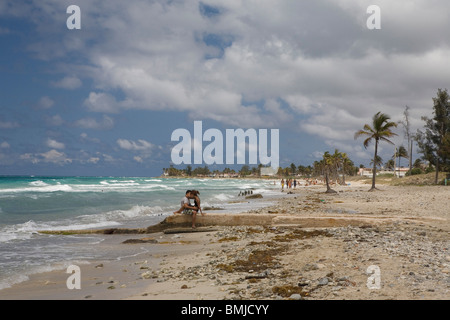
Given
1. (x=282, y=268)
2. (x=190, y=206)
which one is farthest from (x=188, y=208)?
(x=282, y=268)

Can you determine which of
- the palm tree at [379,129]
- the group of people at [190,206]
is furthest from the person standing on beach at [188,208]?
the palm tree at [379,129]

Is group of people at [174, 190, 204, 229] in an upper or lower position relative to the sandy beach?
upper

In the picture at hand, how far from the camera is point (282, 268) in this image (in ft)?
21.8

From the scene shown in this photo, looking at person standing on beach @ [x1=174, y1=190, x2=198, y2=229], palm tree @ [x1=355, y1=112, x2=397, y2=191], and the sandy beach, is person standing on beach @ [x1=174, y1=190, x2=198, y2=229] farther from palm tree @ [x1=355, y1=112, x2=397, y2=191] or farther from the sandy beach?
palm tree @ [x1=355, y1=112, x2=397, y2=191]

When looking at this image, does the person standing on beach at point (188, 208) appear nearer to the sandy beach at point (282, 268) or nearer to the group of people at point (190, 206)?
the group of people at point (190, 206)

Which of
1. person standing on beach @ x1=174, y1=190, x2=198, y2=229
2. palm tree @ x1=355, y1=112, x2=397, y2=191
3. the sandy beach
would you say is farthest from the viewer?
palm tree @ x1=355, y1=112, x2=397, y2=191

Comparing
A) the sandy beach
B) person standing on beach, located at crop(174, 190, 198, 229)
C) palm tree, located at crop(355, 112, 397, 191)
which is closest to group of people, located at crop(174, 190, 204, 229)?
person standing on beach, located at crop(174, 190, 198, 229)

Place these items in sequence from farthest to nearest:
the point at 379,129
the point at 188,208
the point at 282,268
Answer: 1. the point at 379,129
2. the point at 188,208
3. the point at 282,268

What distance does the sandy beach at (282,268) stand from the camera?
5102 millimetres

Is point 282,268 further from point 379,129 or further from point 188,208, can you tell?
point 379,129

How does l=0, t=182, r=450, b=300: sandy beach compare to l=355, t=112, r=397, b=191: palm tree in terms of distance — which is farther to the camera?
l=355, t=112, r=397, b=191: palm tree

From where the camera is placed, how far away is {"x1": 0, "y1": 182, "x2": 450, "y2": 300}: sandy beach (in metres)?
5.10
